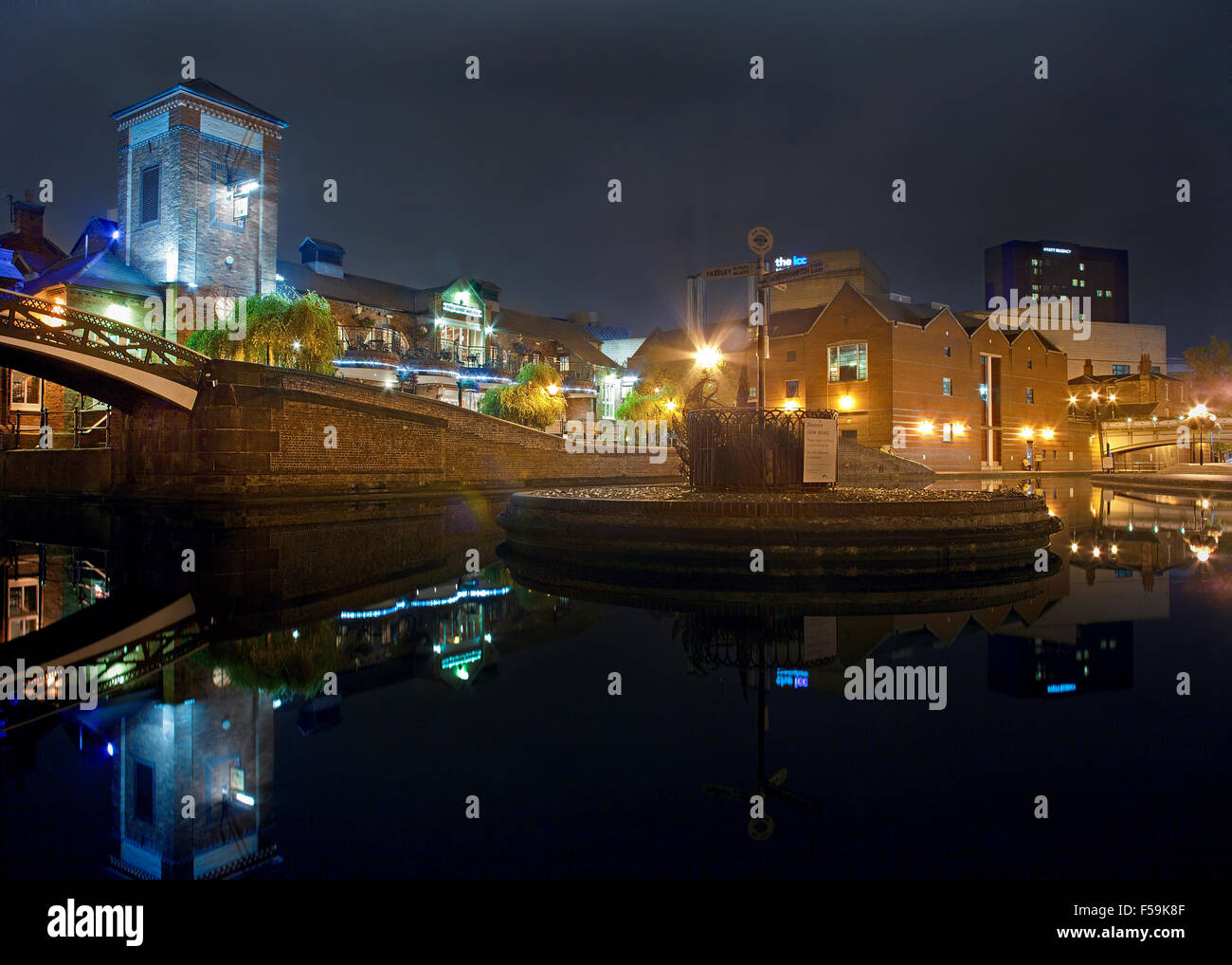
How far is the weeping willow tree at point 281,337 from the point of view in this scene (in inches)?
1328

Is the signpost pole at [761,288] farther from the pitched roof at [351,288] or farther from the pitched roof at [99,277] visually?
the pitched roof at [351,288]

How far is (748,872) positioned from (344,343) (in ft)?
171

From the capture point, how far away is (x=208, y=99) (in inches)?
1805

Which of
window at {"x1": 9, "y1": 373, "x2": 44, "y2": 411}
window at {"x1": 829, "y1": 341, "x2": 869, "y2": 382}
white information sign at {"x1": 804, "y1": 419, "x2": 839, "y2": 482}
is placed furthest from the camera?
window at {"x1": 829, "y1": 341, "x2": 869, "y2": 382}

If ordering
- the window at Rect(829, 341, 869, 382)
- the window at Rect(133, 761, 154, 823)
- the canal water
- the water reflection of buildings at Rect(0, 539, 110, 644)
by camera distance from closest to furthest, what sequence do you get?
the canal water < the window at Rect(133, 761, 154, 823) < the water reflection of buildings at Rect(0, 539, 110, 644) < the window at Rect(829, 341, 869, 382)

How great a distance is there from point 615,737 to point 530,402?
3822 centimetres

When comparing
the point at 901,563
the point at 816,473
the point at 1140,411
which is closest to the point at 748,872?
the point at 901,563

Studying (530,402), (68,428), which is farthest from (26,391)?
(530,402)

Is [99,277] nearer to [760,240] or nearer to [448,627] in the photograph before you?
[760,240]

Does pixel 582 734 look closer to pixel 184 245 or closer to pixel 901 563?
pixel 901 563

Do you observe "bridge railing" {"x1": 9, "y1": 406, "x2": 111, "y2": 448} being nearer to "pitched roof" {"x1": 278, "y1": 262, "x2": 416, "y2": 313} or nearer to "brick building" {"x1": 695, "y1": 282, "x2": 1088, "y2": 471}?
"pitched roof" {"x1": 278, "y1": 262, "x2": 416, "y2": 313}

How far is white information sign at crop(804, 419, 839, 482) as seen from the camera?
1513cm

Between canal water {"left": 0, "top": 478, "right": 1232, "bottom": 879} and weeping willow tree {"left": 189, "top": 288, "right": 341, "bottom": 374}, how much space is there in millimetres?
26074

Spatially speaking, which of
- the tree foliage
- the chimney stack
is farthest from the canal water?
the chimney stack
